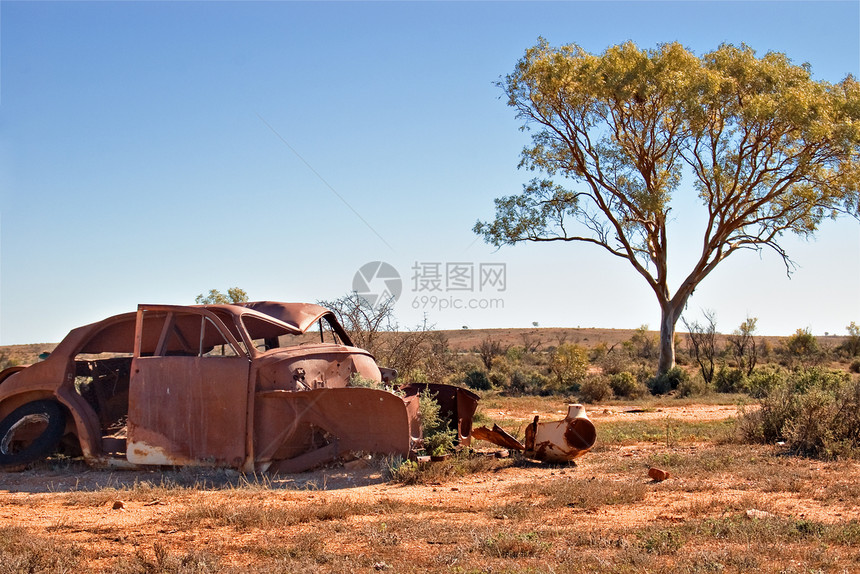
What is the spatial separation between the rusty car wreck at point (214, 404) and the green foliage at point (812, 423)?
2.51 metres

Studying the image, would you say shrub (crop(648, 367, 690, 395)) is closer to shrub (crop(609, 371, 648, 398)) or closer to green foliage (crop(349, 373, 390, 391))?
shrub (crop(609, 371, 648, 398))

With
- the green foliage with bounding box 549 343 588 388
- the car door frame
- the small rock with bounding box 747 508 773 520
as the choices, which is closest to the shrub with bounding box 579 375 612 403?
the green foliage with bounding box 549 343 588 388

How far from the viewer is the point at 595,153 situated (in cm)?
2525

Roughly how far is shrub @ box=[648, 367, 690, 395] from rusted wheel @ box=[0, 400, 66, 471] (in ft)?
57.8

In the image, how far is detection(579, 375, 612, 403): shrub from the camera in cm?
1989

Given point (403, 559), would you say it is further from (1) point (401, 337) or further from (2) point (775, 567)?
(1) point (401, 337)

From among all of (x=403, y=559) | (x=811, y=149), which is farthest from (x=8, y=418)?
(x=811, y=149)

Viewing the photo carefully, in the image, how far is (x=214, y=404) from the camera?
26.5ft

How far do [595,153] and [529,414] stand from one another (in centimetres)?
1183

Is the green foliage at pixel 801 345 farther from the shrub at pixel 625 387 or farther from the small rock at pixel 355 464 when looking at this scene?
the small rock at pixel 355 464

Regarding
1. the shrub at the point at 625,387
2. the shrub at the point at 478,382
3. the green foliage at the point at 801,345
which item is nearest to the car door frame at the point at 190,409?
the shrub at the point at 625,387

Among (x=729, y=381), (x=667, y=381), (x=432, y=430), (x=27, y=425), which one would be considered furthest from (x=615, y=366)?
(x=27, y=425)

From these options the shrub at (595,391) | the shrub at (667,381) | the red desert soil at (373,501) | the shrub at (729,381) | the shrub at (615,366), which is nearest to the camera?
the red desert soil at (373,501)

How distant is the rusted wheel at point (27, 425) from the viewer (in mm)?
8625
